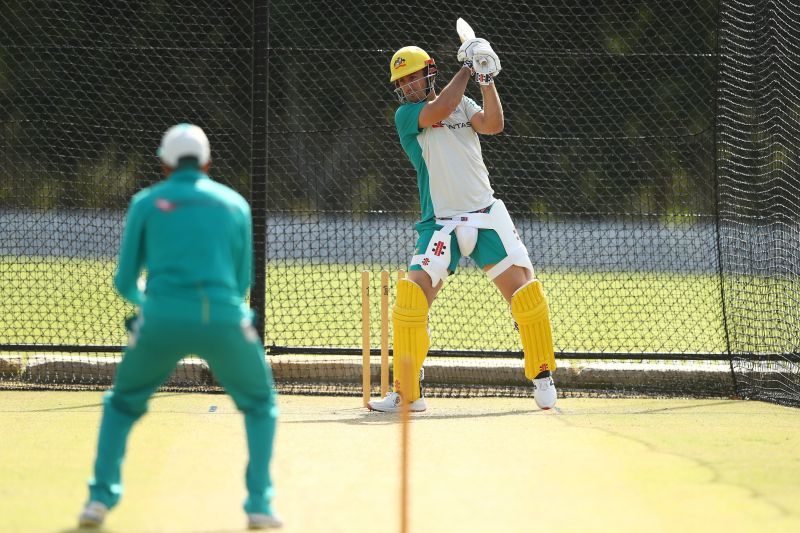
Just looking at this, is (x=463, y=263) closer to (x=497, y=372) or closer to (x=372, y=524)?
(x=497, y=372)

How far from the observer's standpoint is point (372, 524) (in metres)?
4.44

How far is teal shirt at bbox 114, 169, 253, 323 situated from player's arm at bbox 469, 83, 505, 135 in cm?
324

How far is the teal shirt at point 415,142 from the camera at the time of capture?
292 inches

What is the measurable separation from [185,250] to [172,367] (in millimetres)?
470

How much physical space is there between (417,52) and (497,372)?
2636mm

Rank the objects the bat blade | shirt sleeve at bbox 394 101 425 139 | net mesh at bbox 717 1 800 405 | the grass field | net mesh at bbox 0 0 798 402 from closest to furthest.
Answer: shirt sleeve at bbox 394 101 425 139
the bat blade
net mesh at bbox 717 1 800 405
net mesh at bbox 0 0 798 402
the grass field

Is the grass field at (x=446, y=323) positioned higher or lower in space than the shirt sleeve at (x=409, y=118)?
lower

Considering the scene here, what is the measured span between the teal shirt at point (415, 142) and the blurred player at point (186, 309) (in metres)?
3.08

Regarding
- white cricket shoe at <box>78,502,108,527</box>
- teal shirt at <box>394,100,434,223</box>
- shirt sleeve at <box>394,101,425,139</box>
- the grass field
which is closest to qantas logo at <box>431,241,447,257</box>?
teal shirt at <box>394,100,434,223</box>

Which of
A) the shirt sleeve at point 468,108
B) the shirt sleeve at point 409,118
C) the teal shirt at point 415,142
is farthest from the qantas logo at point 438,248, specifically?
the shirt sleeve at point 468,108

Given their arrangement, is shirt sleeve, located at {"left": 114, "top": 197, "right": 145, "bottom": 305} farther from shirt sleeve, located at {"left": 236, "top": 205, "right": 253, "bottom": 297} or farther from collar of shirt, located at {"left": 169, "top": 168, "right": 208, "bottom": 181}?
shirt sleeve, located at {"left": 236, "top": 205, "right": 253, "bottom": 297}

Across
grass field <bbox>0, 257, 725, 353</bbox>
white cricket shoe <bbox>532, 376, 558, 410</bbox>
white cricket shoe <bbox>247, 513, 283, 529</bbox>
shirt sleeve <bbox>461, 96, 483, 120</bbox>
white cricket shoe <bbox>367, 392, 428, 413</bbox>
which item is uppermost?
shirt sleeve <bbox>461, 96, 483, 120</bbox>

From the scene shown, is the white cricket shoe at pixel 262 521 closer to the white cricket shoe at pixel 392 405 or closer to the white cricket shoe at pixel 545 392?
the white cricket shoe at pixel 392 405

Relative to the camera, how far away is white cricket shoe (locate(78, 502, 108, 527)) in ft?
14.4
